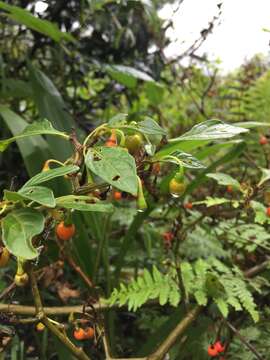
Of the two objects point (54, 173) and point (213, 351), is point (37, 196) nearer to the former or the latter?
point (54, 173)

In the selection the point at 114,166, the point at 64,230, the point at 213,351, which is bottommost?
the point at 213,351

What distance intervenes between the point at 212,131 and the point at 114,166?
136 mm

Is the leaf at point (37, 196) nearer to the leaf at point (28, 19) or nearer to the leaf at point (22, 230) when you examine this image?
the leaf at point (22, 230)

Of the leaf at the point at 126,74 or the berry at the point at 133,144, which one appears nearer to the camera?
the berry at the point at 133,144

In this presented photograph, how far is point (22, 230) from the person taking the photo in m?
0.42

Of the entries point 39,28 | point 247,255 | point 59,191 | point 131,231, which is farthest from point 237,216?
point 39,28

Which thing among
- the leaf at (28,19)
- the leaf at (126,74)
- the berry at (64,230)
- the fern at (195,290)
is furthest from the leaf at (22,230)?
Result: the leaf at (126,74)

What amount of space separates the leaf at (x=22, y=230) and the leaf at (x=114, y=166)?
0.07 m

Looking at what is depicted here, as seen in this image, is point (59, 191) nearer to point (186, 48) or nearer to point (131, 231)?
point (131, 231)

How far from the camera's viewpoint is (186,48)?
1.63 m

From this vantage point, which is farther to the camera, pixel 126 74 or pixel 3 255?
pixel 126 74

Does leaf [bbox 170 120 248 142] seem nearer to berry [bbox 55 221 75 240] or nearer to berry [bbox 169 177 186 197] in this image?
berry [bbox 169 177 186 197]

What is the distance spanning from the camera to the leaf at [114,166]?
1.39 feet

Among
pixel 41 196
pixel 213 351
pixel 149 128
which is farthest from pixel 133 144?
pixel 213 351
